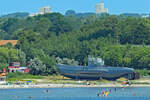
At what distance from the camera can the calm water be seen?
94.6 m

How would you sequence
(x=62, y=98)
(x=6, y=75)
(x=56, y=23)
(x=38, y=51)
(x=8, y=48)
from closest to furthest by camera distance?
(x=62, y=98) → (x=6, y=75) → (x=38, y=51) → (x=8, y=48) → (x=56, y=23)

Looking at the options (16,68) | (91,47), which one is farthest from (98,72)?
(91,47)

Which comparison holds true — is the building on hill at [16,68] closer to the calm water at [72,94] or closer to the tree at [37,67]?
the tree at [37,67]

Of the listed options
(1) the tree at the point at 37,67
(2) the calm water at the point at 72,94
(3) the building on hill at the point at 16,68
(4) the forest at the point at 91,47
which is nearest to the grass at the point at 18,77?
(1) the tree at the point at 37,67

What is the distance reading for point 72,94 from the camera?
98.4 m

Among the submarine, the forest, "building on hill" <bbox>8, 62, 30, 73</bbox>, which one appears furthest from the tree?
the submarine

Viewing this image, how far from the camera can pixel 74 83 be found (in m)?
111

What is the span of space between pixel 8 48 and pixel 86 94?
52.5m

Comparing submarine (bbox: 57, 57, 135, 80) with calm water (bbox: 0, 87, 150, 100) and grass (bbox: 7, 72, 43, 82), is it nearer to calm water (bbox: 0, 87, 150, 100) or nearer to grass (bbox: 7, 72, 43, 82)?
grass (bbox: 7, 72, 43, 82)

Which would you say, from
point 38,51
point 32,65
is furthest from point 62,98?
point 38,51

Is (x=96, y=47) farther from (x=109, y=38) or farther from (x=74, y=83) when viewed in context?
(x=74, y=83)

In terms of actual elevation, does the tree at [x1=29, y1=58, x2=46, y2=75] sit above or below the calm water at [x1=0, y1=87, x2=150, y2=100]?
above

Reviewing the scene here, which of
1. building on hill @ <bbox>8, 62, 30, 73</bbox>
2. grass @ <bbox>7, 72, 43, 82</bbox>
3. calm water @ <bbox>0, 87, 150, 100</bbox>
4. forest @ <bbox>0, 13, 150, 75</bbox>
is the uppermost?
forest @ <bbox>0, 13, 150, 75</bbox>

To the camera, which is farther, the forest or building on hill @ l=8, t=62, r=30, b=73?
the forest
